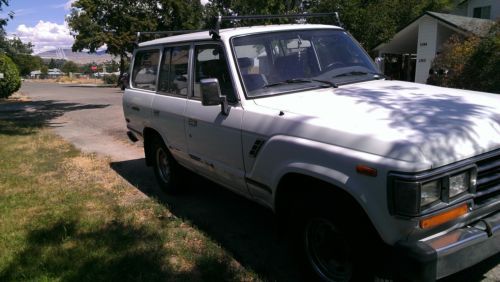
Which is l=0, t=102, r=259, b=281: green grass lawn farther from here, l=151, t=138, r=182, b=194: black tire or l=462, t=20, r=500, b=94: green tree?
l=462, t=20, r=500, b=94: green tree

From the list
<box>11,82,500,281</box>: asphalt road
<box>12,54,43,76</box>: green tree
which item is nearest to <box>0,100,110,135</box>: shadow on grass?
<box>11,82,500,281</box>: asphalt road

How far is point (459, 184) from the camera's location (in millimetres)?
2746

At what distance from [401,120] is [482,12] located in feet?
111

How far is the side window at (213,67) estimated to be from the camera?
4.24m

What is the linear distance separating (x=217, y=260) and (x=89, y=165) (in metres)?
4.68

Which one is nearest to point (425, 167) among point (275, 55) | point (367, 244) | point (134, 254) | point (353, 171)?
point (353, 171)

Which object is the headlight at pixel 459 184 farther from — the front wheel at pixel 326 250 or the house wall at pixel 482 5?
the house wall at pixel 482 5

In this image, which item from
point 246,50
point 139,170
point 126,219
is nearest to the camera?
point 246,50

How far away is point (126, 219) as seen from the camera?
5.22 m

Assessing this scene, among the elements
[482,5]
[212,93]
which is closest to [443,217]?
[212,93]

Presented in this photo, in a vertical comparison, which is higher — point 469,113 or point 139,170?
point 469,113

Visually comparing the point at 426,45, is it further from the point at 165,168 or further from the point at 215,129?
the point at 215,129

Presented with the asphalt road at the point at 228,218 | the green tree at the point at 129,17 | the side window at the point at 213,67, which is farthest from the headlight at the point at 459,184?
the green tree at the point at 129,17

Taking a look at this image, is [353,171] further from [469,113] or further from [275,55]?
[275,55]
